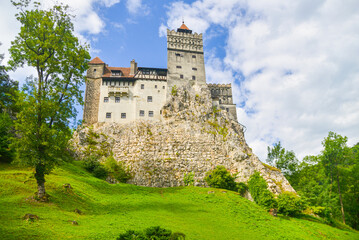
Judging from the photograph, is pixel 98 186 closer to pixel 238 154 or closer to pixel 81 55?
pixel 81 55

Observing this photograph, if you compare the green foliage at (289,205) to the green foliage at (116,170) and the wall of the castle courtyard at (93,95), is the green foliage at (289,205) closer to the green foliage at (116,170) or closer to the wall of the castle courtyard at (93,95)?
the green foliage at (116,170)

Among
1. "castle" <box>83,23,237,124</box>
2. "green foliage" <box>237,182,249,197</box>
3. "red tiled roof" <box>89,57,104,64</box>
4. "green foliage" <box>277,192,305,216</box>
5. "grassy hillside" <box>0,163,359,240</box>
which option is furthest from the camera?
"red tiled roof" <box>89,57,104,64</box>

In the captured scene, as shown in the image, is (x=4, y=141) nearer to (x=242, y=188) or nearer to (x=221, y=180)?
(x=221, y=180)

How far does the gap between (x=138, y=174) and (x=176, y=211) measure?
18551 mm

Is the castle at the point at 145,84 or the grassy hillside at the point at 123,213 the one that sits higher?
the castle at the point at 145,84

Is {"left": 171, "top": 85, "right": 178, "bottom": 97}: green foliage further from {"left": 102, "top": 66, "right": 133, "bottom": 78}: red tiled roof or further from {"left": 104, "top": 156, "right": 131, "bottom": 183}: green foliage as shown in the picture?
{"left": 104, "top": 156, "right": 131, "bottom": 183}: green foliage

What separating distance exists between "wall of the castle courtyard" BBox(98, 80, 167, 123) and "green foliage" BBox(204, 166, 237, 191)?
19841 mm

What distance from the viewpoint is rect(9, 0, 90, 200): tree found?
68.3ft

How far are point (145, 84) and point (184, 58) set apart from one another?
1353cm

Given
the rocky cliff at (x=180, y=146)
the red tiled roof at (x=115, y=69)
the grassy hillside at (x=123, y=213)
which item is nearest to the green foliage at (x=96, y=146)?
the rocky cliff at (x=180, y=146)

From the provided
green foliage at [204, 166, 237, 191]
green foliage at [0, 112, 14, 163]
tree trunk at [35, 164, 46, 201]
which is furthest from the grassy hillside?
green foliage at [204, 166, 237, 191]

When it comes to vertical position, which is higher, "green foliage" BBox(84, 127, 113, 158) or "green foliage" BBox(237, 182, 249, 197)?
"green foliage" BBox(84, 127, 113, 158)

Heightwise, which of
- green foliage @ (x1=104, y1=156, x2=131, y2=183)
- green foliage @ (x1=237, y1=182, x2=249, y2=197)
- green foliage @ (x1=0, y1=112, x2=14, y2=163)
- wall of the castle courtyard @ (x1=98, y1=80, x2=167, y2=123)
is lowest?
green foliage @ (x1=237, y1=182, x2=249, y2=197)

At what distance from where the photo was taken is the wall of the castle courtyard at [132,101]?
5522 centimetres
